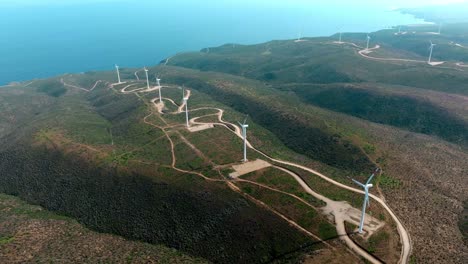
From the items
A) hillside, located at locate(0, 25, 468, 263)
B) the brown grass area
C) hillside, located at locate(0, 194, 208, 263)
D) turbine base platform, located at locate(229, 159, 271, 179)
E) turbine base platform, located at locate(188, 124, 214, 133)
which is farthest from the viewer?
turbine base platform, located at locate(188, 124, 214, 133)

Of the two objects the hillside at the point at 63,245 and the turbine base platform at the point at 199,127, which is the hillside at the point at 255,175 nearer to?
the turbine base platform at the point at 199,127

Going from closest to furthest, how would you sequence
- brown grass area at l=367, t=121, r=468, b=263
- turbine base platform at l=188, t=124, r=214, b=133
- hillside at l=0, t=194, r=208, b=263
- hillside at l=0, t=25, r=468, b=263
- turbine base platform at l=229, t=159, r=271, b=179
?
hillside at l=0, t=194, r=208, b=263, brown grass area at l=367, t=121, r=468, b=263, hillside at l=0, t=25, r=468, b=263, turbine base platform at l=229, t=159, r=271, b=179, turbine base platform at l=188, t=124, r=214, b=133

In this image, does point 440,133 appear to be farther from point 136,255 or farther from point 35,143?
point 35,143

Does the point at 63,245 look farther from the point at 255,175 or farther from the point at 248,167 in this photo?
the point at 248,167

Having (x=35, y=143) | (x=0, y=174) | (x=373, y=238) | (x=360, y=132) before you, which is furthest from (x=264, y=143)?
(x=0, y=174)

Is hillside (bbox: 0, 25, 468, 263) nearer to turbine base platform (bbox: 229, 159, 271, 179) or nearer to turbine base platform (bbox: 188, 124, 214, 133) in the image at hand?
turbine base platform (bbox: 188, 124, 214, 133)

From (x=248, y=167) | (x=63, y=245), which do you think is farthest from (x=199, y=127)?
(x=63, y=245)

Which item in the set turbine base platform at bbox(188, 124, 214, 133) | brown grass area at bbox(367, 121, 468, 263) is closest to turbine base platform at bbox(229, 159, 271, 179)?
turbine base platform at bbox(188, 124, 214, 133)
